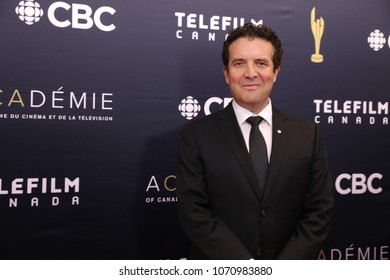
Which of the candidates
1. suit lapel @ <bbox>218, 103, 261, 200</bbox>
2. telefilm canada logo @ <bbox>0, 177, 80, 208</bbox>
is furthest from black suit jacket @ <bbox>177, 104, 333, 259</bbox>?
telefilm canada logo @ <bbox>0, 177, 80, 208</bbox>

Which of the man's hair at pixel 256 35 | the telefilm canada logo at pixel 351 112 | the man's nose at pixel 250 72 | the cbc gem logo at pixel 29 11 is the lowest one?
the telefilm canada logo at pixel 351 112

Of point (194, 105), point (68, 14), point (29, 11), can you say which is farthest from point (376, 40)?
point (29, 11)

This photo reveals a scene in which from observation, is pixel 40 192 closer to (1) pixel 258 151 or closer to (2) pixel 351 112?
(1) pixel 258 151

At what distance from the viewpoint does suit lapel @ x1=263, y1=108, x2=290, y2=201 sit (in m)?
1.43

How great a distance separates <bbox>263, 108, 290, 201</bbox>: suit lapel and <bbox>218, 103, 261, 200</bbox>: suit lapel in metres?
0.06

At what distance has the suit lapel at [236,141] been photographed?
1419mm

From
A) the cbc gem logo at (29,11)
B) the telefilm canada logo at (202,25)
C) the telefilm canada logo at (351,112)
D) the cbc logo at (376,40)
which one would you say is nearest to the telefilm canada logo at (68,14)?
the cbc gem logo at (29,11)

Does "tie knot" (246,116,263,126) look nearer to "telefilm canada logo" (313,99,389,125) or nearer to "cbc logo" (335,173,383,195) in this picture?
"telefilm canada logo" (313,99,389,125)

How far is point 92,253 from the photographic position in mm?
1963

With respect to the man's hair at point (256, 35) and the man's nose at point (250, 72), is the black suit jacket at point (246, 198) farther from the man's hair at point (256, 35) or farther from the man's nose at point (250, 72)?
the man's hair at point (256, 35)

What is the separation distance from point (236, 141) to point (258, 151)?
0.10m

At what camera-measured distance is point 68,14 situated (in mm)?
1881

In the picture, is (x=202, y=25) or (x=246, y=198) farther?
(x=202, y=25)

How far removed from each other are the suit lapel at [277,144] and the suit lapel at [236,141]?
61mm
